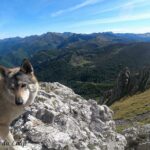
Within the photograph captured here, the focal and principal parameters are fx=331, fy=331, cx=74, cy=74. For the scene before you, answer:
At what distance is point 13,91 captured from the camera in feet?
48.1

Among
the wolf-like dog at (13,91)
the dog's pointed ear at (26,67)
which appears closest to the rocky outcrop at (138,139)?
the wolf-like dog at (13,91)

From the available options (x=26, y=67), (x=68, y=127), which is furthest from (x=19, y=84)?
(x=68, y=127)

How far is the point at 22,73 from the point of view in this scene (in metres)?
15.5

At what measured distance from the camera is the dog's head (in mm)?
14555

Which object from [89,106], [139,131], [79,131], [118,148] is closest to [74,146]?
[79,131]

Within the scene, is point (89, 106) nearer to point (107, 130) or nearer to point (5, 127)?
point (107, 130)

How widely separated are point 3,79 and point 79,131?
1222 cm

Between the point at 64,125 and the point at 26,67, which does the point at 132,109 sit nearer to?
the point at 64,125

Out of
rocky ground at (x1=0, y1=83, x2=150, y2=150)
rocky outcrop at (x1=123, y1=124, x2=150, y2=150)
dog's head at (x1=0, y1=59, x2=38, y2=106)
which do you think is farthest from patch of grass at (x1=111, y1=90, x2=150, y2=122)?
dog's head at (x1=0, y1=59, x2=38, y2=106)

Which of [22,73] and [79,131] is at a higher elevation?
[22,73]

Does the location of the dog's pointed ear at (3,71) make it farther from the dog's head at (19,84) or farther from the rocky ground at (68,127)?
the rocky ground at (68,127)

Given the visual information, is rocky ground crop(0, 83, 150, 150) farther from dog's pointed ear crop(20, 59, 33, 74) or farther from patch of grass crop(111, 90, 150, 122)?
patch of grass crop(111, 90, 150, 122)

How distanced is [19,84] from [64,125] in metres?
11.2

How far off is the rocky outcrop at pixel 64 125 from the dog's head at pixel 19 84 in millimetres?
4999
